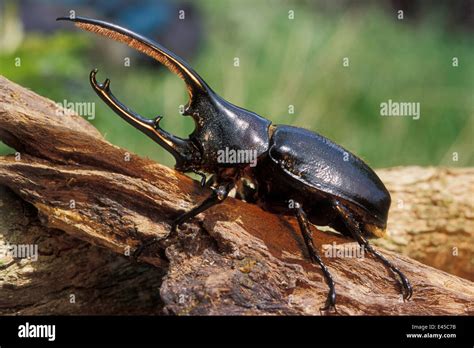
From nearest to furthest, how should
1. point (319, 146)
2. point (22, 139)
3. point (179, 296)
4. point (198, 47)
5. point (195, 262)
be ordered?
point (179, 296) → point (195, 262) → point (22, 139) → point (319, 146) → point (198, 47)

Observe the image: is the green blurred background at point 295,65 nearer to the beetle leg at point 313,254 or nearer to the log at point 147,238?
the log at point 147,238

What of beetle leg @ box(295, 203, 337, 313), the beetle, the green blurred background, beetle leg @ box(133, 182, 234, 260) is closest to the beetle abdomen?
the beetle

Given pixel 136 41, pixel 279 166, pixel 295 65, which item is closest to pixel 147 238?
pixel 279 166

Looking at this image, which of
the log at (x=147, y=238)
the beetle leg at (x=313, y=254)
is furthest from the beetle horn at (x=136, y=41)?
the beetle leg at (x=313, y=254)

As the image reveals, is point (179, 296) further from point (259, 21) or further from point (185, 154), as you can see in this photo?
point (259, 21)

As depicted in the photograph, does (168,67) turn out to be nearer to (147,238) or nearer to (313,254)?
(147,238)

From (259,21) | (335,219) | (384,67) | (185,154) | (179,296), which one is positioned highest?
(259,21)

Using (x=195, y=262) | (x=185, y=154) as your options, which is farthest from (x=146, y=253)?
(x=185, y=154)
